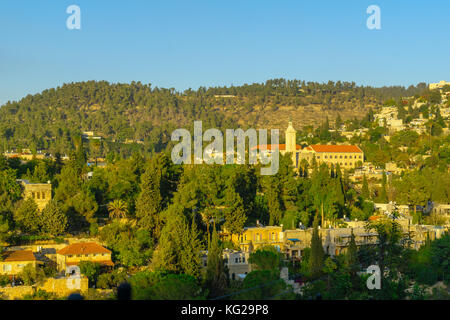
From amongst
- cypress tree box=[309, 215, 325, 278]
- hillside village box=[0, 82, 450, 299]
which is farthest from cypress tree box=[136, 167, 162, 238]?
cypress tree box=[309, 215, 325, 278]

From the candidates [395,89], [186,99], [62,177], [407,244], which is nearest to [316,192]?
[407,244]

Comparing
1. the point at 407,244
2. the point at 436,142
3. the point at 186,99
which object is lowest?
the point at 407,244

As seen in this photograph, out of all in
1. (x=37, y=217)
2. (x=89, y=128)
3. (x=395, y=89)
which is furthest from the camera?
(x=395, y=89)

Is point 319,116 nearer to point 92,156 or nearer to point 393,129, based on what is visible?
point 393,129

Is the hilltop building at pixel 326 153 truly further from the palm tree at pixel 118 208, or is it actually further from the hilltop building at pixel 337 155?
the palm tree at pixel 118 208

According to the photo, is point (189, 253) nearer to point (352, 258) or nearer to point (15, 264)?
point (352, 258)
